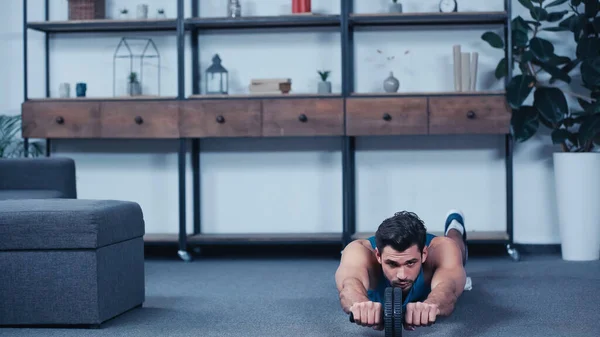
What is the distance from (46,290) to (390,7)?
275cm

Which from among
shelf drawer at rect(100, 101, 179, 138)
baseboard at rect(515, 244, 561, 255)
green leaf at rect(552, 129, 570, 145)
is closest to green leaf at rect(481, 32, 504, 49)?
green leaf at rect(552, 129, 570, 145)

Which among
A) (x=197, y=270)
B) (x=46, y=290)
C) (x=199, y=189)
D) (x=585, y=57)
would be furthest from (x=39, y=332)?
(x=585, y=57)

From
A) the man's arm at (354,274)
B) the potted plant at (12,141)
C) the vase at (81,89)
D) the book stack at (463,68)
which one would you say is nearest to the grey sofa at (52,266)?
the man's arm at (354,274)

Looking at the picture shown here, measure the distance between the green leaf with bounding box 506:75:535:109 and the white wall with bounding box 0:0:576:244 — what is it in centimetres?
53

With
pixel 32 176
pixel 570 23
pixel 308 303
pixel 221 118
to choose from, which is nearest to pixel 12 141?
pixel 32 176

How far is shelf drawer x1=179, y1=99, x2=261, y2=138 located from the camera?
15.0 ft

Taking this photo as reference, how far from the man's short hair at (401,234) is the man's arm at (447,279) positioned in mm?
141

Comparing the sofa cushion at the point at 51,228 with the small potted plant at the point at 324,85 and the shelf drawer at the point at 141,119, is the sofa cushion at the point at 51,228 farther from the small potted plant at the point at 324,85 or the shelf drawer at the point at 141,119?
the small potted plant at the point at 324,85

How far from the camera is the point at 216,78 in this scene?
4.91 meters

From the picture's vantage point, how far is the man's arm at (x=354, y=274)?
242cm

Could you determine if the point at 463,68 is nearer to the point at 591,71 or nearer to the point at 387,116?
the point at 387,116

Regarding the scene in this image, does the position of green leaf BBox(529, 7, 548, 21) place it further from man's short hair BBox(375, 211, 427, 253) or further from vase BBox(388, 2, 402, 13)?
man's short hair BBox(375, 211, 427, 253)

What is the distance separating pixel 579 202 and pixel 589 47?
33.5 inches

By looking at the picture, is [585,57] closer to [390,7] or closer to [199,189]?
[390,7]
